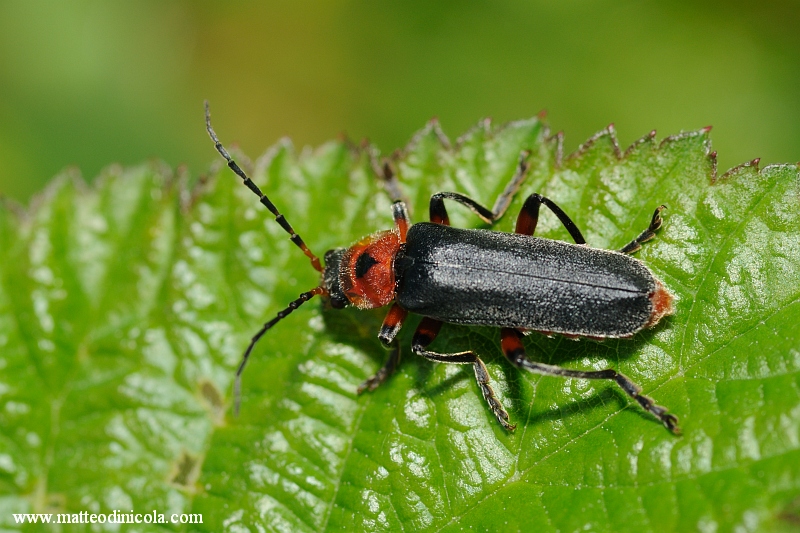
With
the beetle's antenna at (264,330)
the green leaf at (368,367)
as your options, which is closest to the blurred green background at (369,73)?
the green leaf at (368,367)

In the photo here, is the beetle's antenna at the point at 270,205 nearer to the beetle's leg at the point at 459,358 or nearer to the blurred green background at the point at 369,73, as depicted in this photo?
the beetle's leg at the point at 459,358

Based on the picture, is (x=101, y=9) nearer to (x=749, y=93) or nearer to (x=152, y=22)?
(x=152, y=22)

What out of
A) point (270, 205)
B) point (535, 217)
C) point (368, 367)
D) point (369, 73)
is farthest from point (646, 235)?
point (369, 73)

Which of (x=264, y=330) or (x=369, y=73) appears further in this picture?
(x=369, y=73)

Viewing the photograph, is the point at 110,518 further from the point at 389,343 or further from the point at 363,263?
the point at 363,263

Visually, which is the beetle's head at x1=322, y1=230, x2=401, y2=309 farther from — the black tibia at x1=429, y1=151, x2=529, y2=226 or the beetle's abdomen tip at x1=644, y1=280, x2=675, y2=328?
the beetle's abdomen tip at x1=644, y1=280, x2=675, y2=328

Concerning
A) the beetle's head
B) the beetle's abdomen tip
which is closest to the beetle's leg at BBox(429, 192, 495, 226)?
the beetle's head
